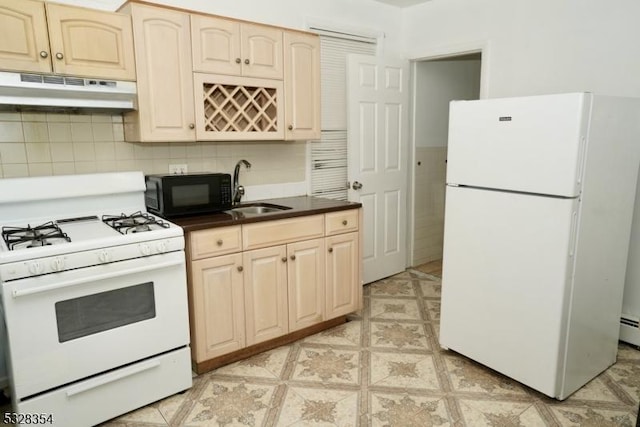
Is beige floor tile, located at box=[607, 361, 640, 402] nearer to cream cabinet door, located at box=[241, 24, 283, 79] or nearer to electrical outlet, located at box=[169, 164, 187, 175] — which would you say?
cream cabinet door, located at box=[241, 24, 283, 79]

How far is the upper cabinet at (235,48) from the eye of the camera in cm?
253

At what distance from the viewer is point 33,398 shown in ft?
6.15

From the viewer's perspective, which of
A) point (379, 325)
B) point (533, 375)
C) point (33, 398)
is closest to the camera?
point (33, 398)

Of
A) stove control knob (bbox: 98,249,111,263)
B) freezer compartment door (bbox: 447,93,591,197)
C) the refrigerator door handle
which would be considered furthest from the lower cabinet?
the refrigerator door handle

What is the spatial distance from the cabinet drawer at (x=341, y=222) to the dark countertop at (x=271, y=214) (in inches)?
1.5

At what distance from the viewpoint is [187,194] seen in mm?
2570

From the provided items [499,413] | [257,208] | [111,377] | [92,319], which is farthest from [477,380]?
[92,319]

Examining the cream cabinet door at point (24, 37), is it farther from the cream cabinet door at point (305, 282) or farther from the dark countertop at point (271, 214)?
the cream cabinet door at point (305, 282)

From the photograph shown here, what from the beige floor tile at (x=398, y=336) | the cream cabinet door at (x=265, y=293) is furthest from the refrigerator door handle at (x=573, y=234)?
the cream cabinet door at (x=265, y=293)

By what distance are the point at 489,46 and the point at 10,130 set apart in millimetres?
3379

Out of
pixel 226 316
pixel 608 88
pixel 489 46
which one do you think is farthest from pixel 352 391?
pixel 489 46

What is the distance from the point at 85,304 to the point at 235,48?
1.70m

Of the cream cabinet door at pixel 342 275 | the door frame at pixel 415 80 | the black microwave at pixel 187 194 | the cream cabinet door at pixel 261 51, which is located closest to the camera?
the black microwave at pixel 187 194

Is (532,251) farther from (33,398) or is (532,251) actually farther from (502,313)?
(33,398)
